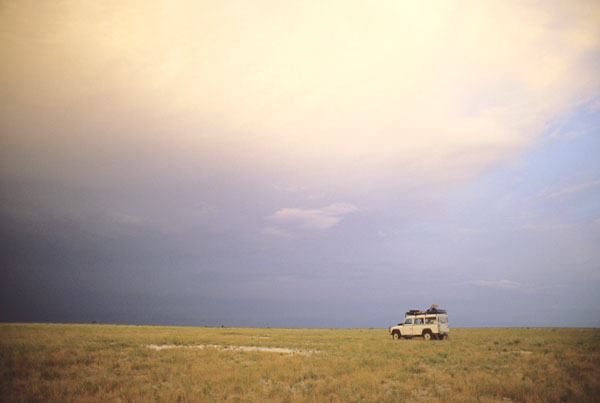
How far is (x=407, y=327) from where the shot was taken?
42.9 m

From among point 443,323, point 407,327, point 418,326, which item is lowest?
point 407,327

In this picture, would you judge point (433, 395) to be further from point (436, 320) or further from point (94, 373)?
point (436, 320)

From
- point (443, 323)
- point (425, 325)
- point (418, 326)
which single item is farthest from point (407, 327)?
point (443, 323)

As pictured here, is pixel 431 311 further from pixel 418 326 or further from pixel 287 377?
pixel 287 377

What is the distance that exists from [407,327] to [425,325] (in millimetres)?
2514

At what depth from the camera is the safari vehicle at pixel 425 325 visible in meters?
40.3

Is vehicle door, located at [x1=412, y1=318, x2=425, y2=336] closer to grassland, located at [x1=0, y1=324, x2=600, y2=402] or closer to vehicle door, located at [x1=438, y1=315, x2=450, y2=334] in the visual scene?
vehicle door, located at [x1=438, y1=315, x2=450, y2=334]

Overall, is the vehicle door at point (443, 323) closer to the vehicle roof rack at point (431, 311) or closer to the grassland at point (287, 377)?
the vehicle roof rack at point (431, 311)

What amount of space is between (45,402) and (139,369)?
7338 millimetres

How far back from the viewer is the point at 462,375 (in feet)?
62.6

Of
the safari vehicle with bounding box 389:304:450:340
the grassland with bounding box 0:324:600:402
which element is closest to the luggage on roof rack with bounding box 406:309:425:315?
the safari vehicle with bounding box 389:304:450:340

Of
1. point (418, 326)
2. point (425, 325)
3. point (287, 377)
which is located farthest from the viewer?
point (418, 326)

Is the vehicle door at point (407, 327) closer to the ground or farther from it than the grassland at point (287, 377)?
closer to the ground

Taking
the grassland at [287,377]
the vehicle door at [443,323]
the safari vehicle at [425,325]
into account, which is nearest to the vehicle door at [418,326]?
the safari vehicle at [425,325]
